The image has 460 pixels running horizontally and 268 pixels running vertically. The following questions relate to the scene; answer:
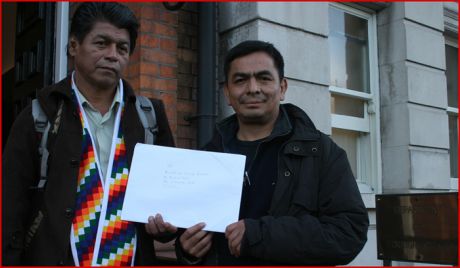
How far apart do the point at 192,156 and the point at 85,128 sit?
440 mm

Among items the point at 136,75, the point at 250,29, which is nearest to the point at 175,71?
the point at 136,75

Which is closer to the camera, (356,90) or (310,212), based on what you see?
(310,212)

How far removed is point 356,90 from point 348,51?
42 centimetres

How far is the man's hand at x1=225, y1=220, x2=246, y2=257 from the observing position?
1.89 meters

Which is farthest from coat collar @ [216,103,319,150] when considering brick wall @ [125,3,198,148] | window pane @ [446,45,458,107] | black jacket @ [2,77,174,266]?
window pane @ [446,45,458,107]

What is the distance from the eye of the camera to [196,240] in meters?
1.95

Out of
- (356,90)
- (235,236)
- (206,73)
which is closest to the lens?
(235,236)

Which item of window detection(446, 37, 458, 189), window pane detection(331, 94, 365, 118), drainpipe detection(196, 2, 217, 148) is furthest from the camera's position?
window detection(446, 37, 458, 189)

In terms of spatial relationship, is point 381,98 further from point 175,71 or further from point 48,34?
point 48,34

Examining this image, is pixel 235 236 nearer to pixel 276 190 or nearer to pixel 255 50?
pixel 276 190

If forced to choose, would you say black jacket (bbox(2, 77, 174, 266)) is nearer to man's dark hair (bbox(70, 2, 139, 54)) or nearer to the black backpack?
the black backpack

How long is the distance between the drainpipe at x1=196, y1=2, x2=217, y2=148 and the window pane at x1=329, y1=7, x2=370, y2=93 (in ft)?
5.15

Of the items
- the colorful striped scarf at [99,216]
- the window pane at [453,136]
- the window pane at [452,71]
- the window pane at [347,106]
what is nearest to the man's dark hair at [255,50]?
the colorful striped scarf at [99,216]

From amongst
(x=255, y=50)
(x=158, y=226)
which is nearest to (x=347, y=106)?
(x=255, y=50)
